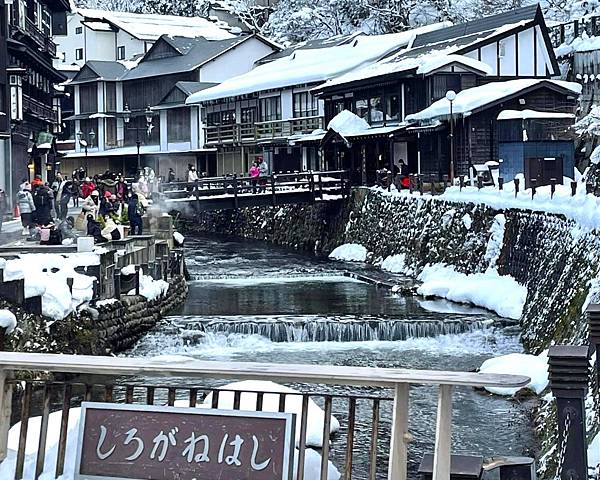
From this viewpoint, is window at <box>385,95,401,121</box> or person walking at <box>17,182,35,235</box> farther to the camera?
window at <box>385,95,401,121</box>

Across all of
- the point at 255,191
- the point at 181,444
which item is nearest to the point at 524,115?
the point at 255,191

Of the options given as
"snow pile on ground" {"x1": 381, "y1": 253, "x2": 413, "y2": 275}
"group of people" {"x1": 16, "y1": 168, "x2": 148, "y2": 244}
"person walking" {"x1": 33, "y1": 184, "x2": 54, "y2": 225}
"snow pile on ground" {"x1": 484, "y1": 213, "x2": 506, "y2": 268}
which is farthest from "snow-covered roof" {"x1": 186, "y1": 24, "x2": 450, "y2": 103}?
"person walking" {"x1": 33, "y1": 184, "x2": 54, "y2": 225}

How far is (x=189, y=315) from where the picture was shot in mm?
23844

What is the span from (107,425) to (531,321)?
15.5 metres

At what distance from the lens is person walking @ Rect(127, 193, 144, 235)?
90.8 feet

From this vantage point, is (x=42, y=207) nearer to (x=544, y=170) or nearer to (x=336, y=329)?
(x=336, y=329)

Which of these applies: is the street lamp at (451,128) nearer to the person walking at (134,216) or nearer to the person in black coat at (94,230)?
the person walking at (134,216)

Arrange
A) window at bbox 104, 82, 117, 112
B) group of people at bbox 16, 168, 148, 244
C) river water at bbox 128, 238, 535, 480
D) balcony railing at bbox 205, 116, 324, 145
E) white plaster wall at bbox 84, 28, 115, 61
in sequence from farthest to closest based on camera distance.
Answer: white plaster wall at bbox 84, 28, 115, 61, window at bbox 104, 82, 117, 112, balcony railing at bbox 205, 116, 324, 145, group of people at bbox 16, 168, 148, 244, river water at bbox 128, 238, 535, 480

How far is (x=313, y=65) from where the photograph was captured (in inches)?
1932

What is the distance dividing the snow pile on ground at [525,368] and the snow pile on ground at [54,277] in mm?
7516

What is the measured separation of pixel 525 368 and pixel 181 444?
11.0 m

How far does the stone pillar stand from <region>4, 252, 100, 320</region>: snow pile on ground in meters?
11.4

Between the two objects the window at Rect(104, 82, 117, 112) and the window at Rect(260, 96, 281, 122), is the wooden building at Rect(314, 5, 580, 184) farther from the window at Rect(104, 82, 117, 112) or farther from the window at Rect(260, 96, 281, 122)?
the window at Rect(104, 82, 117, 112)

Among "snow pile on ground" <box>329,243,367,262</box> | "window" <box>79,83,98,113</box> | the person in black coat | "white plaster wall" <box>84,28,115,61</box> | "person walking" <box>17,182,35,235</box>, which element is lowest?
"snow pile on ground" <box>329,243,367,262</box>
